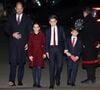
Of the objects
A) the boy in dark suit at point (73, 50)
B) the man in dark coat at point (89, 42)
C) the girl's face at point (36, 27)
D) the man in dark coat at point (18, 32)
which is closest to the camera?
the girl's face at point (36, 27)

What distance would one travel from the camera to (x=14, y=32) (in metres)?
11.5

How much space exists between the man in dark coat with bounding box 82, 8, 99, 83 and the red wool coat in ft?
3.87

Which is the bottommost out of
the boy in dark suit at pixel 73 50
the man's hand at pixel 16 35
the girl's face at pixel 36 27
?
the boy in dark suit at pixel 73 50

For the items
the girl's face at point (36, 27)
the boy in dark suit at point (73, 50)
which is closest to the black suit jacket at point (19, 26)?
the girl's face at point (36, 27)

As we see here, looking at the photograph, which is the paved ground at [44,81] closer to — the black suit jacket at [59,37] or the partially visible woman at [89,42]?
the partially visible woman at [89,42]

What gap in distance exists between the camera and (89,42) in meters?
12.0

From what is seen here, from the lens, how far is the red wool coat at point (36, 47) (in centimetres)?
1139

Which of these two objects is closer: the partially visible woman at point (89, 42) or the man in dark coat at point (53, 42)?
the man in dark coat at point (53, 42)

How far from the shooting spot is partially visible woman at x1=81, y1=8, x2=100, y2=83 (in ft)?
39.2

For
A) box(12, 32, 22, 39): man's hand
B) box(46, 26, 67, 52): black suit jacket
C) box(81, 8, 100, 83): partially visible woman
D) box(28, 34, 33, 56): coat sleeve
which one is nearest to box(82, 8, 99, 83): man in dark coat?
box(81, 8, 100, 83): partially visible woman

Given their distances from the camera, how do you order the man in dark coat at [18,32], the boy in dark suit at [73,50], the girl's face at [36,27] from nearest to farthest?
1. the girl's face at [36,27]
2. the man in dark coat at [18,32]
3. the boy in dark suit at [73,50]

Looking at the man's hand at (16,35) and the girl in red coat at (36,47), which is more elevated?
the man's hand at (16,35)

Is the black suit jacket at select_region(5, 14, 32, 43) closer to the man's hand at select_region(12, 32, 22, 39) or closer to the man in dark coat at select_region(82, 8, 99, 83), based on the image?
the man's hand at select_region(12, 32, 22, 39)

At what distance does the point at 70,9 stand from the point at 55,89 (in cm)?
1523
